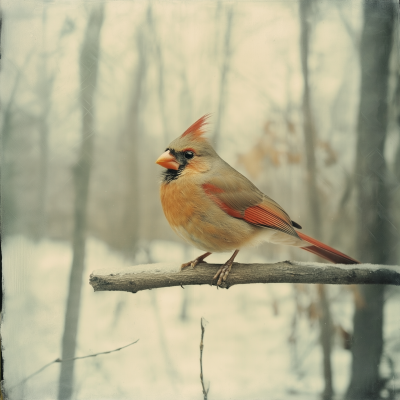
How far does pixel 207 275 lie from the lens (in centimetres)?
216

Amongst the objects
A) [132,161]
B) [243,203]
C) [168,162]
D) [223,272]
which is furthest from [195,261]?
[132,161]

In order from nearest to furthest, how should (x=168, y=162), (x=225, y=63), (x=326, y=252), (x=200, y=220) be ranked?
1. (x=200, y=220)
2. (x=168, y=162)
3. (x=326, y=252)
4. (x=225, y=63)

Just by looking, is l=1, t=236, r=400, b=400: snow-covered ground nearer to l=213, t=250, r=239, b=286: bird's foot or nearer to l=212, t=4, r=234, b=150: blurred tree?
l=213, t=250, r=239, b=286: bird's foot

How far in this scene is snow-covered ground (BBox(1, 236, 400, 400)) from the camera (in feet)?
8.00

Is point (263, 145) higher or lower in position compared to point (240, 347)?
higher

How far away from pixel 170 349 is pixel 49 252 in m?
1.00

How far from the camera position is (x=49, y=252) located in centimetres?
246

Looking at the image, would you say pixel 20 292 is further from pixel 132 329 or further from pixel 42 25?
pixel 42 25

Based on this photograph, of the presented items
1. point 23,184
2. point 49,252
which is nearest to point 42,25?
point 23,184

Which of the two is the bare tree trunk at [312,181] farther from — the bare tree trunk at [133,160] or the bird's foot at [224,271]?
the bare tree trunk at [133,160]

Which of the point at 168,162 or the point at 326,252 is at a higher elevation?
the point at 168,162

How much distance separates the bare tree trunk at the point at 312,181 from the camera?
2.46 meters

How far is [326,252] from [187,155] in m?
1.04

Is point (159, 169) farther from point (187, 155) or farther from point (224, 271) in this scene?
point (224, 271)
